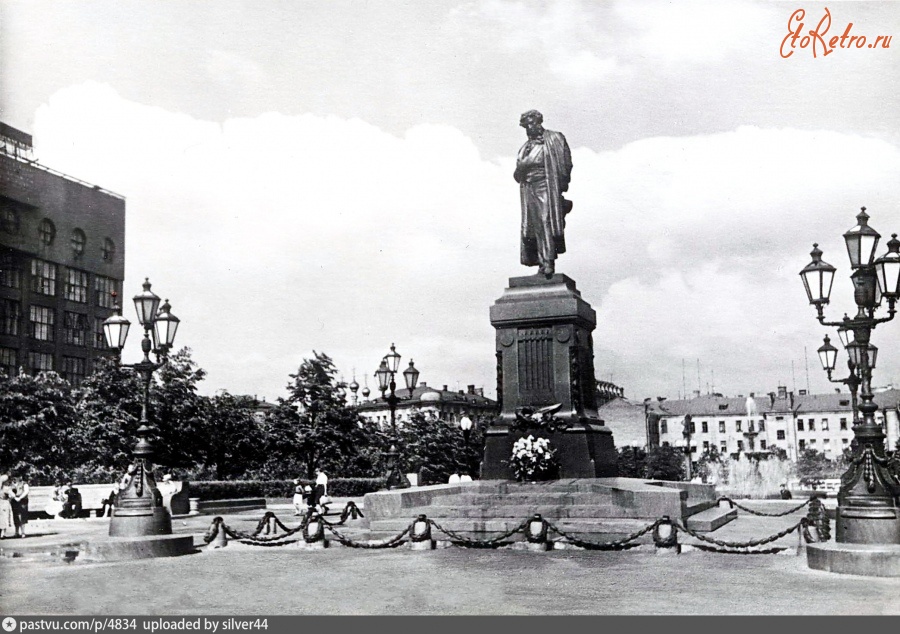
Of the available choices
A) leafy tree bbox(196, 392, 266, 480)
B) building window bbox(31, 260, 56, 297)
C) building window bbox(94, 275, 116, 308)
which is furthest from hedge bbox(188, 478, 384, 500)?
building window bbox(94, 275, 116, 308)

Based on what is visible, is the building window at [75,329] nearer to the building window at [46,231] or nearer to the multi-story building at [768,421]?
the building window at [46,231]

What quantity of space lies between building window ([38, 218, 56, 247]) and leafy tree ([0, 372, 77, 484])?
87.6 ft

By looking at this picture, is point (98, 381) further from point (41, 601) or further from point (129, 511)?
point (41, 601)

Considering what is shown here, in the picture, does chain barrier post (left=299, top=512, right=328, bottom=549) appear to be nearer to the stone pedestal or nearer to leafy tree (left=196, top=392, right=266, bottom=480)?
the stone pedestal

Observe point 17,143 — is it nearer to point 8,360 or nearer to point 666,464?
point 8,360

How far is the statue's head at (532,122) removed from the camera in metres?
21.8

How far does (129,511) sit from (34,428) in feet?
86.3

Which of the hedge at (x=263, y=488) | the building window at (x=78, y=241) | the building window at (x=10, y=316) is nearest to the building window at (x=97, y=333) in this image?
the building window at (x=78, y=241)

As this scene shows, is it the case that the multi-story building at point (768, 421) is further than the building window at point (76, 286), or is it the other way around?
the multi-story building at point (768, 421)

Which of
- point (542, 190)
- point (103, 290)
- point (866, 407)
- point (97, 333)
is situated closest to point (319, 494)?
point (542, 190)

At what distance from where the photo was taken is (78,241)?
70.8 meters

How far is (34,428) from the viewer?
129ft

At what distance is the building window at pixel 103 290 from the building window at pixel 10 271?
755 cm

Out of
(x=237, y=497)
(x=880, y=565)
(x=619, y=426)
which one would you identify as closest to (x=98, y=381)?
(x=237, y=497)
